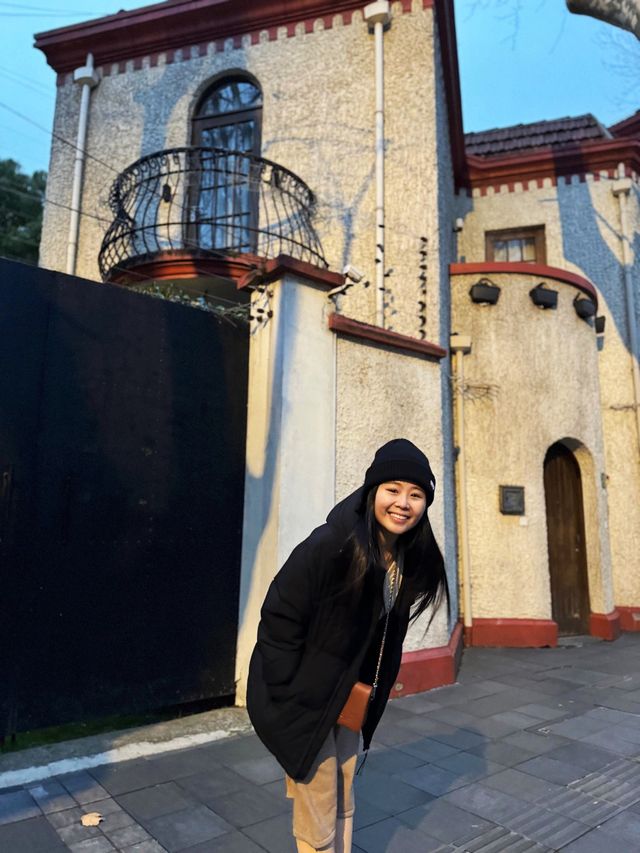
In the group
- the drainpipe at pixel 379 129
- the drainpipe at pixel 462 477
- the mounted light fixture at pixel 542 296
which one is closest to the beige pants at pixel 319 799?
the drainpipe at pixel 379 129

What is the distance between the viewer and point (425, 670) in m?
5.03

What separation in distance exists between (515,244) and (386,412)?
650cm

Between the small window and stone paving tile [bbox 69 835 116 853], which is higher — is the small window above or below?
above

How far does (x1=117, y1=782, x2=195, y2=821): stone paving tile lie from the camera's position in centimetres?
279

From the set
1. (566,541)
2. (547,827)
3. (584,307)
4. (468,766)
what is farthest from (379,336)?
(566,541)

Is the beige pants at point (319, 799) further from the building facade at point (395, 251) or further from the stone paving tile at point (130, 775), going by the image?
the building facade at point (395, 251)

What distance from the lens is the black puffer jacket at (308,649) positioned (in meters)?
1.84

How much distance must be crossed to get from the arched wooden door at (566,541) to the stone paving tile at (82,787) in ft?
20.2

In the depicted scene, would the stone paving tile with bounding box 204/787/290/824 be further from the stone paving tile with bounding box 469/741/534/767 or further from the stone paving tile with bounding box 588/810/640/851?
the stone paving tile with bounding box 588/810/640/851

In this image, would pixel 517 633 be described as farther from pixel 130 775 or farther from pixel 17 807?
pixel 17 807

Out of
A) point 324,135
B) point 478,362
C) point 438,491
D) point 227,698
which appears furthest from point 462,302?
point 227,698

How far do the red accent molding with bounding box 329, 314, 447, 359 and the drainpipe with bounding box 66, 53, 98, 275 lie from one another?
193 inches

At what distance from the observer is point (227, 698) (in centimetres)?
431

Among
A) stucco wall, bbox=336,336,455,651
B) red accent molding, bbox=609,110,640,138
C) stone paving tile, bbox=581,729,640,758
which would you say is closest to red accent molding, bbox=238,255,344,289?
stucco wall, bbox=336,336,455,651
